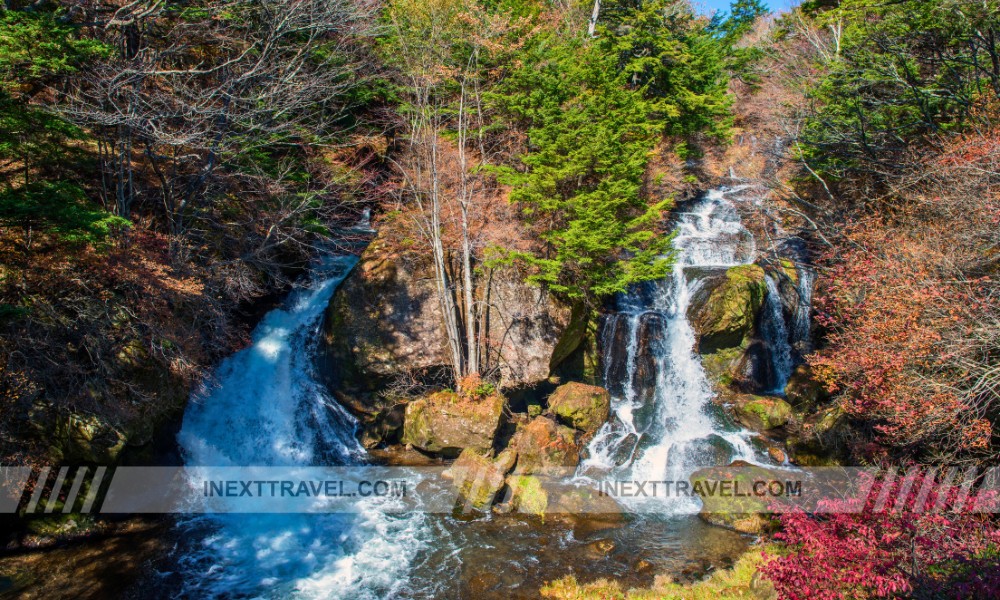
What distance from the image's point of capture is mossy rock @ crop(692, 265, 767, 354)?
16203mm

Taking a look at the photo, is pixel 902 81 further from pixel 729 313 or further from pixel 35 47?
pixel 35 47

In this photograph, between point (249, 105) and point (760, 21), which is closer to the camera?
point (249, 105)

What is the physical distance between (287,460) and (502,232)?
10128 millimetres

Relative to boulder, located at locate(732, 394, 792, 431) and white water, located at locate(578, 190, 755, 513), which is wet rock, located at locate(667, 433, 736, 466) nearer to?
white water, located at locate(578, 190, 755, 513)

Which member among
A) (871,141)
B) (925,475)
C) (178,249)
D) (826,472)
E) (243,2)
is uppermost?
(243,2)

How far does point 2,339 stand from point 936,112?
2369 cm

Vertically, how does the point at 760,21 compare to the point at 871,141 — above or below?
above

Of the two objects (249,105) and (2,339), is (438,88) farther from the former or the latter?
(2,339)

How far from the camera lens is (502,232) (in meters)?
16.5

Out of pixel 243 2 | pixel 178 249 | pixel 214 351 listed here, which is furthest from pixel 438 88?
pixel 214 351

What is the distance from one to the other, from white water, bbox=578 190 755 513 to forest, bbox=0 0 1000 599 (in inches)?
14.7

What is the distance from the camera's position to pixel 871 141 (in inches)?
587

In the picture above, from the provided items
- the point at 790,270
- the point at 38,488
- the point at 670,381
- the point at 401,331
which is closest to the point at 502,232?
the point at 401,331

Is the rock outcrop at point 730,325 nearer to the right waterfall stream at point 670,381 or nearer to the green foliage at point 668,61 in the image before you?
the right waterfall stream at point 670,381
